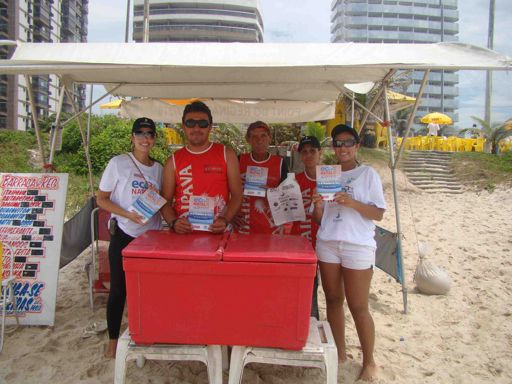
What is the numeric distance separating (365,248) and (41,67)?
2.32m

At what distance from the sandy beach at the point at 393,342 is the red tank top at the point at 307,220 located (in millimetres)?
1048

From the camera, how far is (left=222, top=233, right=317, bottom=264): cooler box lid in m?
1.93

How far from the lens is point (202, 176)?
268cm

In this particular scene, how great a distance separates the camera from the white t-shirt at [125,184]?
2.86 m

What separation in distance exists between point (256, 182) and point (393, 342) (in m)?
1.99

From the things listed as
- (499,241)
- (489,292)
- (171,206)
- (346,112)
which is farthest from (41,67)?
(346,112)

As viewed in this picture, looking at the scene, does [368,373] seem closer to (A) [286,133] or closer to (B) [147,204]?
(B) [147,204]

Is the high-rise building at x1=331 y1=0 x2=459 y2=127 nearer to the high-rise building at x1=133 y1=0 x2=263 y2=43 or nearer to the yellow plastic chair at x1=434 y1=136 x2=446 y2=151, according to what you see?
the high-rise building at x1=133 y1=0 x2=263 y2=43

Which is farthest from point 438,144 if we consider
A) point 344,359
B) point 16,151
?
point 344,359

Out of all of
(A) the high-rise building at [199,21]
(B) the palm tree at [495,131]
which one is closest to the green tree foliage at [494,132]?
(B) the palm tree at [495,131]

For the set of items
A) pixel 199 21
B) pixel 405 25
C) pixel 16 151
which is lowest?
pixel 16 151

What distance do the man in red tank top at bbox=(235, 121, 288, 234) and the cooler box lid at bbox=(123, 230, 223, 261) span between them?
0.96 metres

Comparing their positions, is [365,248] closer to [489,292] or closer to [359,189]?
[359,189]

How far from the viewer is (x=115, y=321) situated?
2967 millimetres
